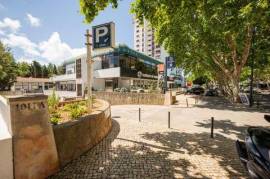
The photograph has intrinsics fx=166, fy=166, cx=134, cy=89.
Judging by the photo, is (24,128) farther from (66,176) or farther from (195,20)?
(195,20)

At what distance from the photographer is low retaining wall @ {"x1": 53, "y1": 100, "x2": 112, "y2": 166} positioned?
15.4 feet

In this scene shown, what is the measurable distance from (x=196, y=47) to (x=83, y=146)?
1731cm

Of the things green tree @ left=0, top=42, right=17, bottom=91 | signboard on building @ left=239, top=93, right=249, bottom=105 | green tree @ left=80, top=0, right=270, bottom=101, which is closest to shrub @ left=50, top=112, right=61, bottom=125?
green tree @ left=80, top=0, right=270, bottom=101

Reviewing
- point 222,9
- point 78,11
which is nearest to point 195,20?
point 222,9

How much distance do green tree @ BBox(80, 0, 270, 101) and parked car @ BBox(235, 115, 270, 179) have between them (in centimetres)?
522

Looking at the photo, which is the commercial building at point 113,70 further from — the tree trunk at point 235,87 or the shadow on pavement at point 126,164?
the shadow on pavement at point 126,164

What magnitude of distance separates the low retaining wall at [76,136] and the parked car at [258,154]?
459cm

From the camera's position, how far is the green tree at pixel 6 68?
32312 millimetres

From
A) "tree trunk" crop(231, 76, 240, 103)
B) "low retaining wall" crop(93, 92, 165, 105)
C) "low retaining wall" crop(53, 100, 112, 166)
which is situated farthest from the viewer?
"low retaining wall" crop(93, 92, 165, 105)

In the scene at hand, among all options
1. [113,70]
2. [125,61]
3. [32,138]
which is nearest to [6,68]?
[113,70]

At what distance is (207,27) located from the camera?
46.3 ft

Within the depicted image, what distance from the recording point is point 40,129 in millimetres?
4082

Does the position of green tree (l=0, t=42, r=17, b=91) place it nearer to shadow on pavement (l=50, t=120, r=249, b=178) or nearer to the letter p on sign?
the letter p on sign

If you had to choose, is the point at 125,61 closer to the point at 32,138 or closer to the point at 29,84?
the point at 32,138
